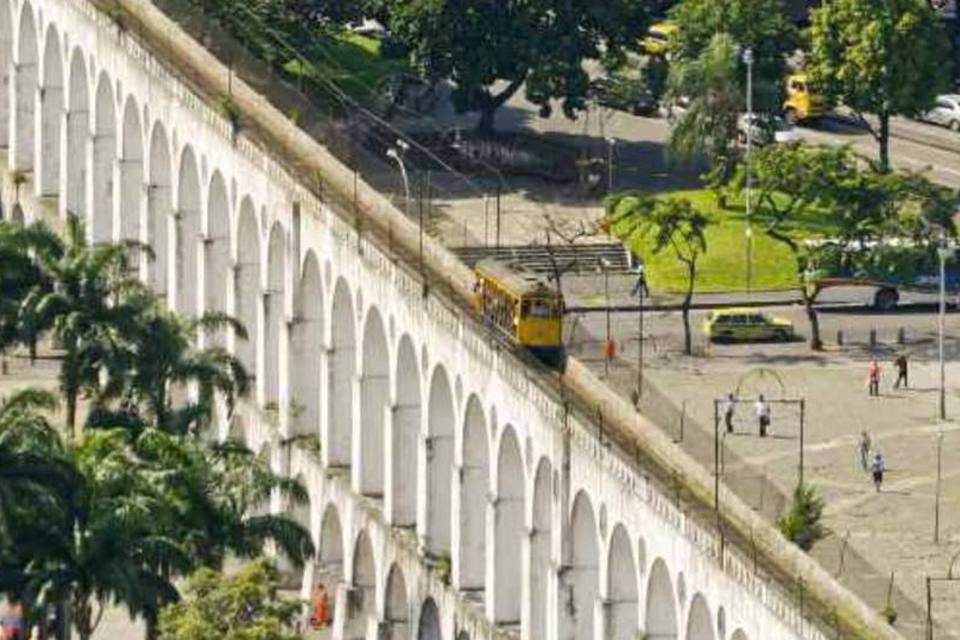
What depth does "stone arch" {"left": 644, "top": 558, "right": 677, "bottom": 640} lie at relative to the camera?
180 meters

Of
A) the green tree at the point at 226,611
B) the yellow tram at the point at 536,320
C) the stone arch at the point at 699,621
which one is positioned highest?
the yellow tram at the point at 536,320

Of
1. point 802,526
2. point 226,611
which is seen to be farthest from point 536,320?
point 802,526

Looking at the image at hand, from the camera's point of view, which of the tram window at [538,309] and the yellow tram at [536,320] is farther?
the tram window at [538,309]

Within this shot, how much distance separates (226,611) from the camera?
18575 cm

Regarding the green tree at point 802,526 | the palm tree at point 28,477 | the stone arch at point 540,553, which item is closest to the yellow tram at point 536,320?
the stone arch at point 540,553

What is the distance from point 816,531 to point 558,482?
1391 centimetres

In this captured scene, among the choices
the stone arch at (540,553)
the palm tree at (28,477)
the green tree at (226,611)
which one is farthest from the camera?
the stone arch at (540,553)

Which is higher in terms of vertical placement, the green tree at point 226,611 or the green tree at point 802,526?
the green tree at point 802,526

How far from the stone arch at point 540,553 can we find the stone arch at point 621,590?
7134 millimetres

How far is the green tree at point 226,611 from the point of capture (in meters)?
184

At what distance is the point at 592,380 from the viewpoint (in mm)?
193125

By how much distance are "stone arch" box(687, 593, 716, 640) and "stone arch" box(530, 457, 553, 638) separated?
596 inches

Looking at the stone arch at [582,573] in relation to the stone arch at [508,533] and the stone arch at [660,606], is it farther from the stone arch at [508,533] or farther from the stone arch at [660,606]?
the stone arch at [660,606]

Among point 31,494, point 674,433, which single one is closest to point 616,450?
point 674,433
